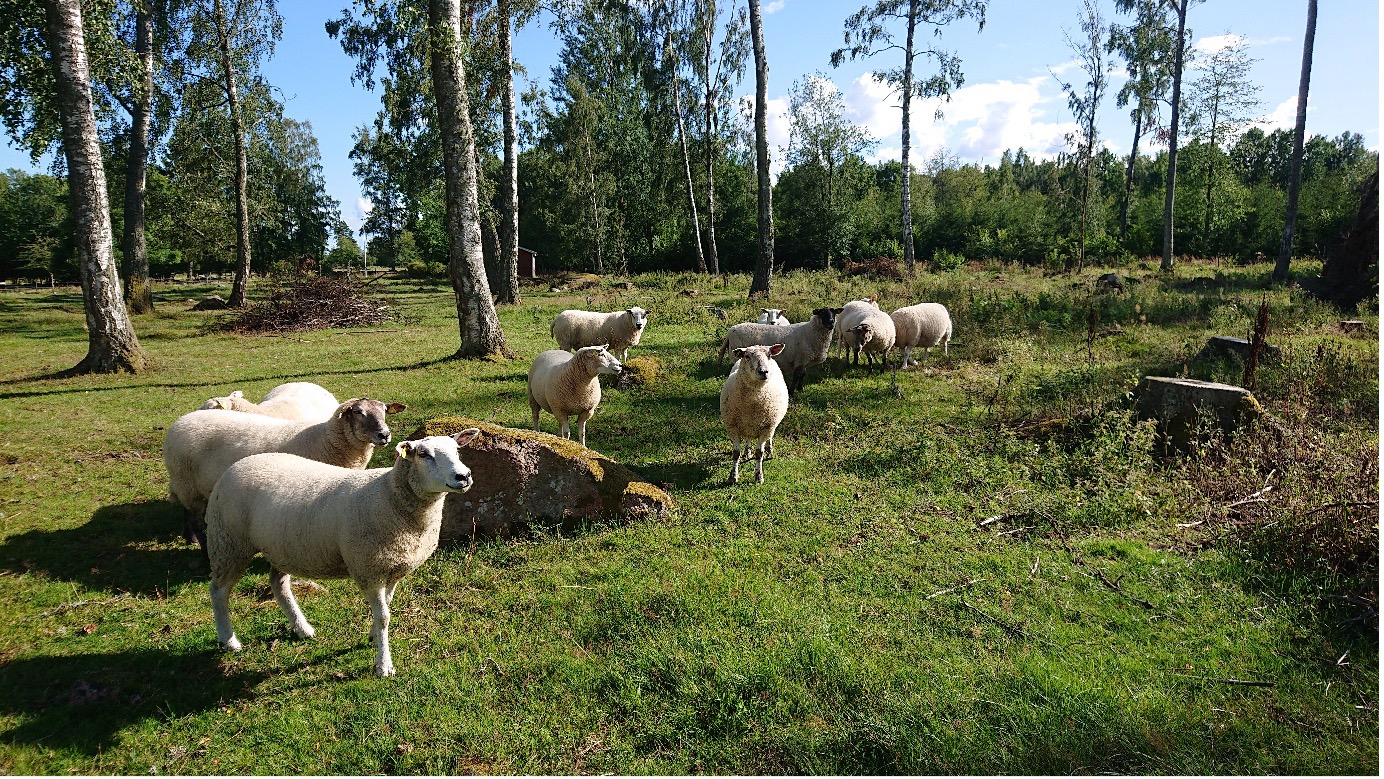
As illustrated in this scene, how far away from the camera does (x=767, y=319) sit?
1373 centimetres

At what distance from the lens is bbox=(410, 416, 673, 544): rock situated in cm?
627

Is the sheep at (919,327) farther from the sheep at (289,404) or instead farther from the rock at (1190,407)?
the sheep at (289,404)

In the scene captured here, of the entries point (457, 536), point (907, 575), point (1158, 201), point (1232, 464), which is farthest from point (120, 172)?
point (1158, 201)

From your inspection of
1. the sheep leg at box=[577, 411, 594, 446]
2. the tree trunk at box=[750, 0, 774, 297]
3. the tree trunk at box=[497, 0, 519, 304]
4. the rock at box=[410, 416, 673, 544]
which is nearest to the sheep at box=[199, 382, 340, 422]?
the rock at box=[410, 416, 673, 544]

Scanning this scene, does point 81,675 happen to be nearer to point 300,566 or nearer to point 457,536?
point 300,566

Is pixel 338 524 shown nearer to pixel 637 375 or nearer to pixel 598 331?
pixel 637 375

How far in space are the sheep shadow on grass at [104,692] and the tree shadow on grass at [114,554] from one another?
1.08 meters

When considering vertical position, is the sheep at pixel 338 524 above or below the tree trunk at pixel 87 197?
below

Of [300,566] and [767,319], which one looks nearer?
[300,566]

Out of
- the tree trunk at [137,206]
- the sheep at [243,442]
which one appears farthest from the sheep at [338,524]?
the tree trunk at [137,206]

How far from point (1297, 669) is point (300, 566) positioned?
22.0ft

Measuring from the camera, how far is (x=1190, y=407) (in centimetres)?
777

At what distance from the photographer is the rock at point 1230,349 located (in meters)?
11.0

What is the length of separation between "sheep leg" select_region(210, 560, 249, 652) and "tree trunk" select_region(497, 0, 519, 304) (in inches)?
659
